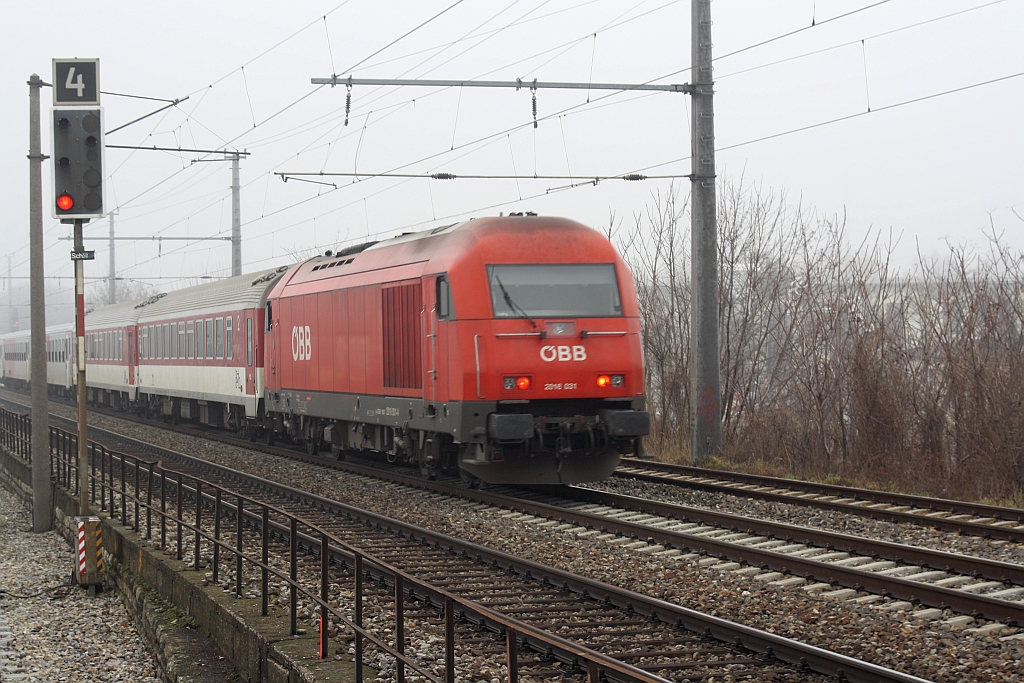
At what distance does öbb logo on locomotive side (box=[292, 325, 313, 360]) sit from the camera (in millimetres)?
18469

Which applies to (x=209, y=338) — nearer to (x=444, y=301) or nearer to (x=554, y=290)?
(x=444, y=301)

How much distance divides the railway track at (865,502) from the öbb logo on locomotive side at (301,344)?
5851 millimetres

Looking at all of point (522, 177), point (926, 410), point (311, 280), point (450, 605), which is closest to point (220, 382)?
point (311, 280)

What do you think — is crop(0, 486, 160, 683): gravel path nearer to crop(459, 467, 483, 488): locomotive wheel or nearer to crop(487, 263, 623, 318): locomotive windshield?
crop(459, 467, 483, 488): locomotive wheel

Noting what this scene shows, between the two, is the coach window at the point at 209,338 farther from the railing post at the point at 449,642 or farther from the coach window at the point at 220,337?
the railing post at the point at 449,642

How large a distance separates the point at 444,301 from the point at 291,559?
236 inches

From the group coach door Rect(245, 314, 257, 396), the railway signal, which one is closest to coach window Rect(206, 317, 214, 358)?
coach door Rect(245, 314, 257, 396)

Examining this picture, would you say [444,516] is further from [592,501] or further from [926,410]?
[926,410]

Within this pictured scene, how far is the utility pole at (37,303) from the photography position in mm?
15539

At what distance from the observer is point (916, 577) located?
8.77 m

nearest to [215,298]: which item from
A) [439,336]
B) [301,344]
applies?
[301,344]

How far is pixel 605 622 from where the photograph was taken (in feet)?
23.7

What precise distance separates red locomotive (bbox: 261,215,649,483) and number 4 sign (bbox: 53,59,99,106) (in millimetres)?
4277

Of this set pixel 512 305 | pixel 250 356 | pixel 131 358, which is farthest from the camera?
pixel 131 358
